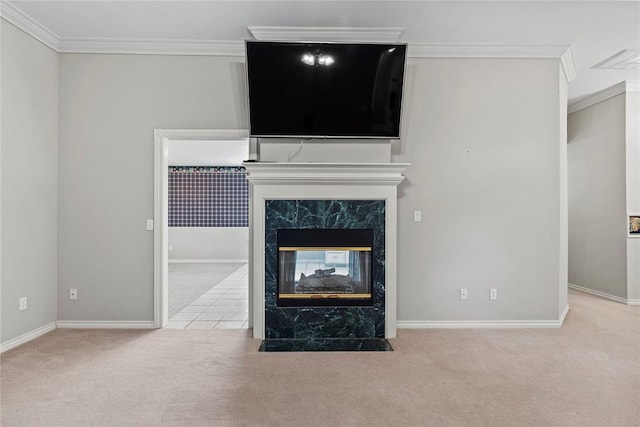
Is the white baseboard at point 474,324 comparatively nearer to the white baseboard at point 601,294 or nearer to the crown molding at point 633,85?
the white baseboard at point 601,294

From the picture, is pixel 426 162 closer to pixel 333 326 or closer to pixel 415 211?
pixel 415 211

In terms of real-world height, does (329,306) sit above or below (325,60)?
below

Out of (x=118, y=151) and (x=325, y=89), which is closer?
(x=325, y=89)

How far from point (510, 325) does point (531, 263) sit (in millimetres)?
644

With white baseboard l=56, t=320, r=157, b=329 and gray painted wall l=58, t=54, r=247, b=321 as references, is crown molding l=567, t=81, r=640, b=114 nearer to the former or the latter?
gray painted wall l=58, t=54, r=247, b=321

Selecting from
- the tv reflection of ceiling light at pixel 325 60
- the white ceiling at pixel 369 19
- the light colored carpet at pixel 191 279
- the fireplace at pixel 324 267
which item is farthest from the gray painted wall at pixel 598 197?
the light colored carpet at pixel 191 279

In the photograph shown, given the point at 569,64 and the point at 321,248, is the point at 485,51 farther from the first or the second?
the point at 321,248

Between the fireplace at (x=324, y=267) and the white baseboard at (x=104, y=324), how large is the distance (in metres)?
1.38

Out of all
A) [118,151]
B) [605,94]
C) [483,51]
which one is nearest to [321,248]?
[118,151]

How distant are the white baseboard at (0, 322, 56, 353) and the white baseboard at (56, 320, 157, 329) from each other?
11 cm

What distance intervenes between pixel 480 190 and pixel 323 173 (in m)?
1.60

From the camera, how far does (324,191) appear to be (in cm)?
344

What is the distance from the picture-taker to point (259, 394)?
7.76ft

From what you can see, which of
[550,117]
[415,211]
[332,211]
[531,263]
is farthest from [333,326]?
[550,117]
